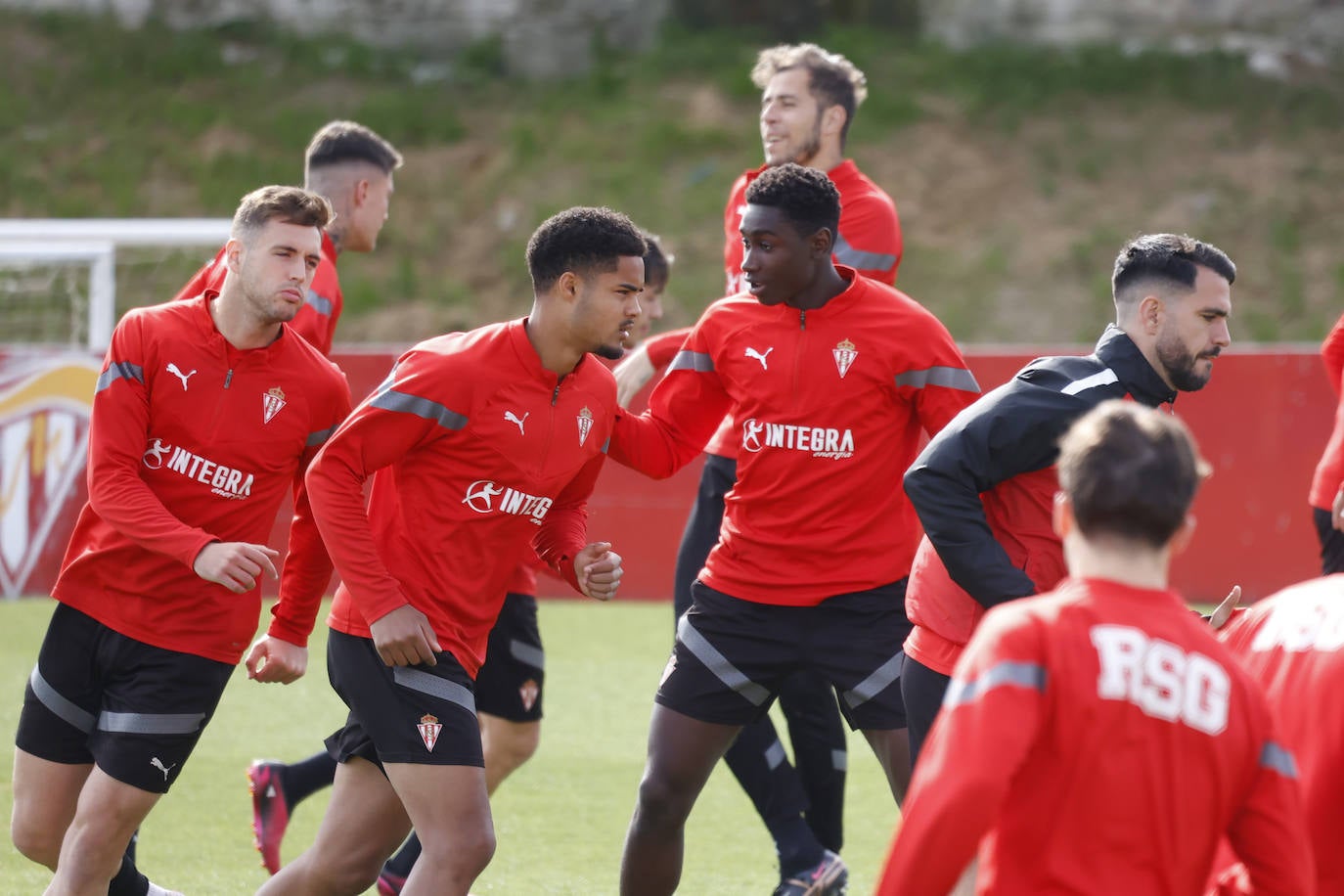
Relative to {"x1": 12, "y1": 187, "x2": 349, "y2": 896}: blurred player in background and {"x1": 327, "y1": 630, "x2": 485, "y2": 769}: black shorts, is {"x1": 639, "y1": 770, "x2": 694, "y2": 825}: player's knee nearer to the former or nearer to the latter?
{"x1": 327, "y1": 630, "x2": 485, "y2": 769}: black shorts

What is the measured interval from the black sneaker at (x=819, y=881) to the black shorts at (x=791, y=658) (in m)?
0.83

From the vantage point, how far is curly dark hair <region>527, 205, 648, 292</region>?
14.1 ft

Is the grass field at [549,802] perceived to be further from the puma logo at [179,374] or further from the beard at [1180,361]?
the beard at [1180,361]

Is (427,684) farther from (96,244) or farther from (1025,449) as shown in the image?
(96,244)

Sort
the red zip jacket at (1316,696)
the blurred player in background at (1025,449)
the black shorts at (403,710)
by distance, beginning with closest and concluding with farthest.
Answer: the red zip jacket at (1316,696), the blurred player in background at (1025,449), the black shorts at (403,710)

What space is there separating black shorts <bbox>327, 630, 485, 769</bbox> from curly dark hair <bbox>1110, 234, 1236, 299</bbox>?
6.16 feet

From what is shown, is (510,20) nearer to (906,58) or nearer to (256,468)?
(906,58)

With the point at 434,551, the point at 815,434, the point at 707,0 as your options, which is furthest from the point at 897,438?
the point at 707,0

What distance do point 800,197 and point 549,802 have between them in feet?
9.78

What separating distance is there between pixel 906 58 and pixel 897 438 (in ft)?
61.2

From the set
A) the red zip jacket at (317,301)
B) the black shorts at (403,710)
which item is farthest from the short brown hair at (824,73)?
the black shorts at (403,710)

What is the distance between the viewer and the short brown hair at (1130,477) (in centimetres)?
257

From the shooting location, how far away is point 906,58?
881 inches

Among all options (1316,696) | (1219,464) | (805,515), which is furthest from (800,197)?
(1219,464)
